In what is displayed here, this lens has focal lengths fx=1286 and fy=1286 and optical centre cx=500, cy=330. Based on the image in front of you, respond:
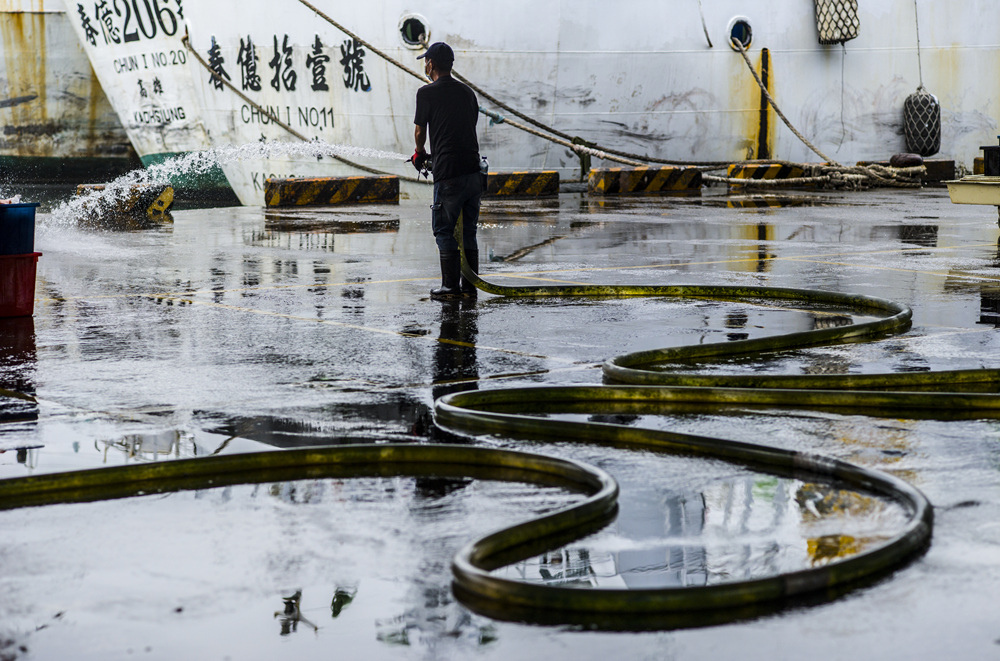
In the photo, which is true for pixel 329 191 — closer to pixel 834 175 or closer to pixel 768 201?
pixel 768 201

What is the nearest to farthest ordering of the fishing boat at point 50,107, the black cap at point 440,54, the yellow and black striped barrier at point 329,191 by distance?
the black cap at point 440,54 → the yellow and black striped barrier at point 329,191 → the fishing boat at point 50,107

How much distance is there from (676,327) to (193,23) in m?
18.4

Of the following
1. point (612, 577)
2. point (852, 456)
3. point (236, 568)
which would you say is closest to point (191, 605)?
point (236, 568)

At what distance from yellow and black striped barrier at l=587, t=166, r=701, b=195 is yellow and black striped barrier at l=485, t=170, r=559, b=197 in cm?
70

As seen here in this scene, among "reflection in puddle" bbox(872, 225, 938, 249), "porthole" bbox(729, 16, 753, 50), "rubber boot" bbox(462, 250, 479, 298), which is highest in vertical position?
"porthole" bbox(729, 16, 753, 50)

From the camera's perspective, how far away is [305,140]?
74.4ft

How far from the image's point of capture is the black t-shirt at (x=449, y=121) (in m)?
8.20

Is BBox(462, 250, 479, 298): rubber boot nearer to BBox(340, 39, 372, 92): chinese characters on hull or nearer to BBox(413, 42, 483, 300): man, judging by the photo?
BBox(413, 42, 483, 300): man

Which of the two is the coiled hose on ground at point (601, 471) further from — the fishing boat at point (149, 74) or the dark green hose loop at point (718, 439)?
the fishing boat at point (149, 74)

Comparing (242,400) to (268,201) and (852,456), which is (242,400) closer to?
(852,456)

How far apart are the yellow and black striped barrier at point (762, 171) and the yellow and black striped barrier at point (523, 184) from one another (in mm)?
3410

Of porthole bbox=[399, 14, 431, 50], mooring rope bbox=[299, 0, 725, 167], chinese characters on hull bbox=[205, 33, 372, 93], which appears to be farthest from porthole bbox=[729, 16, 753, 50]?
chinese characters on hull bbox=[205, 33, 372, 93]

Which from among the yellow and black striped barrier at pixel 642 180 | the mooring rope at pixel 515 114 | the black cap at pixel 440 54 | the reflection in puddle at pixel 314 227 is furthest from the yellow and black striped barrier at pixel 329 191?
the black cap at pixel 440 54

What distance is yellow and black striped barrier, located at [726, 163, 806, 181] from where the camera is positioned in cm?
2239
